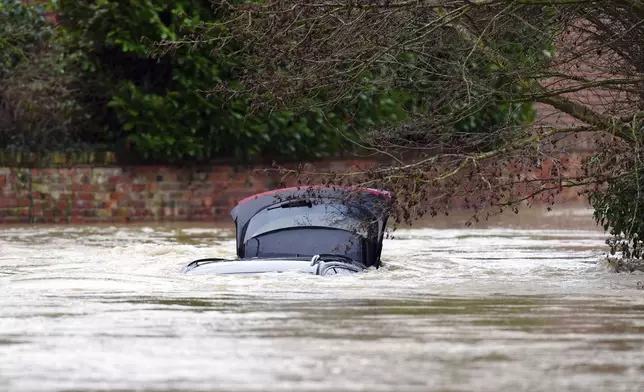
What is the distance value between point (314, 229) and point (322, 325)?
531 centimetres

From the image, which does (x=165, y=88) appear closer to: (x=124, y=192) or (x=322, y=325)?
(x=124, y=192)

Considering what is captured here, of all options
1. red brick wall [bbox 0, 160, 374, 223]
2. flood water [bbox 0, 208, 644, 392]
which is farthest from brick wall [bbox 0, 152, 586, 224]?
flood water [bbox 0, 208, 644, 392]

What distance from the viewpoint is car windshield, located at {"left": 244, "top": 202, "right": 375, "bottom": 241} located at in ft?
55.8

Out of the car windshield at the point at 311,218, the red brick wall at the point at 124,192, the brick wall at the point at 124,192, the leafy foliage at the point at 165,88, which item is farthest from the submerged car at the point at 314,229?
the red brick wall at the point at 124,192

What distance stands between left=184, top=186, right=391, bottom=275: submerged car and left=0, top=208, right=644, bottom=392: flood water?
0.33 metres

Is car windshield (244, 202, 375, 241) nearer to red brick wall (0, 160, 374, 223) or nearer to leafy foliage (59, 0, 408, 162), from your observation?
leafy foliage (59, 0, 408, 162)

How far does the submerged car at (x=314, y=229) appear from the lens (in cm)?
1675

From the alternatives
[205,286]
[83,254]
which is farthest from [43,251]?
[205,286]

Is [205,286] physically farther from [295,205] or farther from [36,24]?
[36,24]

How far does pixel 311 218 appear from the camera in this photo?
1734 centimetres

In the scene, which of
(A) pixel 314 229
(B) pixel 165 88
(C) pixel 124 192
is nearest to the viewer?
(A) pixel 314 229

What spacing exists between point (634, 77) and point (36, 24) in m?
16.4

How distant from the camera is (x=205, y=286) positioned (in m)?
15.8

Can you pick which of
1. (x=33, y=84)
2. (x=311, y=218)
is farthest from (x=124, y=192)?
(x=311, y=218)
